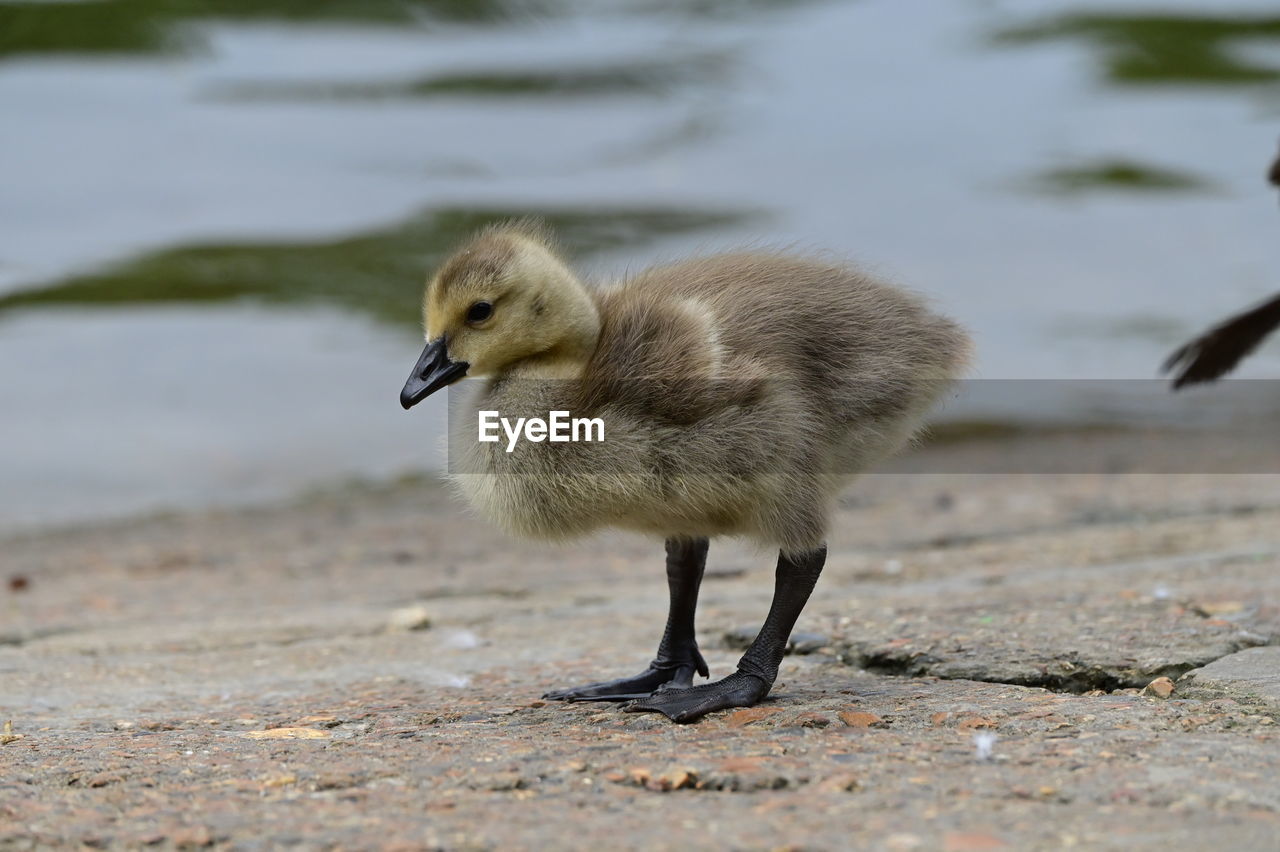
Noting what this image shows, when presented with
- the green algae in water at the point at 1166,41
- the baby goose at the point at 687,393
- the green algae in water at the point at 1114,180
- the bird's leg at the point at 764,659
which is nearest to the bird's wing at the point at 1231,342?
the baby goose at the point at 687,393

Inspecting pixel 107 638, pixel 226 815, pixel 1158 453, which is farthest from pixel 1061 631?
pixel 1158 453

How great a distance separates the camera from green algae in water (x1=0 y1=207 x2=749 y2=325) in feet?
36.2

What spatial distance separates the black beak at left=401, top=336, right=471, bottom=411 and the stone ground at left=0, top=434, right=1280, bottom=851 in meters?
0.78

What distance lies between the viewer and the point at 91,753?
3514 millimetres

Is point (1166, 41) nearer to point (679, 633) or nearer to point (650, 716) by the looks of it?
point (679, 633)

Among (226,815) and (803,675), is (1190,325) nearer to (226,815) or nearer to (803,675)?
(803,675)

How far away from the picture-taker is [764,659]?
3908 mm

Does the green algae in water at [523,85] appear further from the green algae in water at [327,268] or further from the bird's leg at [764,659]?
the bird's leg at [764,659]

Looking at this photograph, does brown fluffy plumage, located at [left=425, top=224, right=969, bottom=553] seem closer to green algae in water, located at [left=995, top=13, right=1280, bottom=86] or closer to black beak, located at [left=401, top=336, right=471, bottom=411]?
black beak, located at [left=401, top=336, right=471, bottom=411]

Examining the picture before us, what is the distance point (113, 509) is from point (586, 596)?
3772 millimetres

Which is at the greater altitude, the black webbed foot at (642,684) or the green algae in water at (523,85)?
the green algae in water at (523,85)

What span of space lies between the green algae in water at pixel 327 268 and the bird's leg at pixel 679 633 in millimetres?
6807

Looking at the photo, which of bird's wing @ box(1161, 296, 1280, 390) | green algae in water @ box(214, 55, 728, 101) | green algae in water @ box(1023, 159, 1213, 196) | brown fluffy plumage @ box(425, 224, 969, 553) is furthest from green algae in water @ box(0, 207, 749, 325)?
brown fluffy plumage @ box(425, 224, 969, 553)

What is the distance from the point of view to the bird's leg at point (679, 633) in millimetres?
4184
